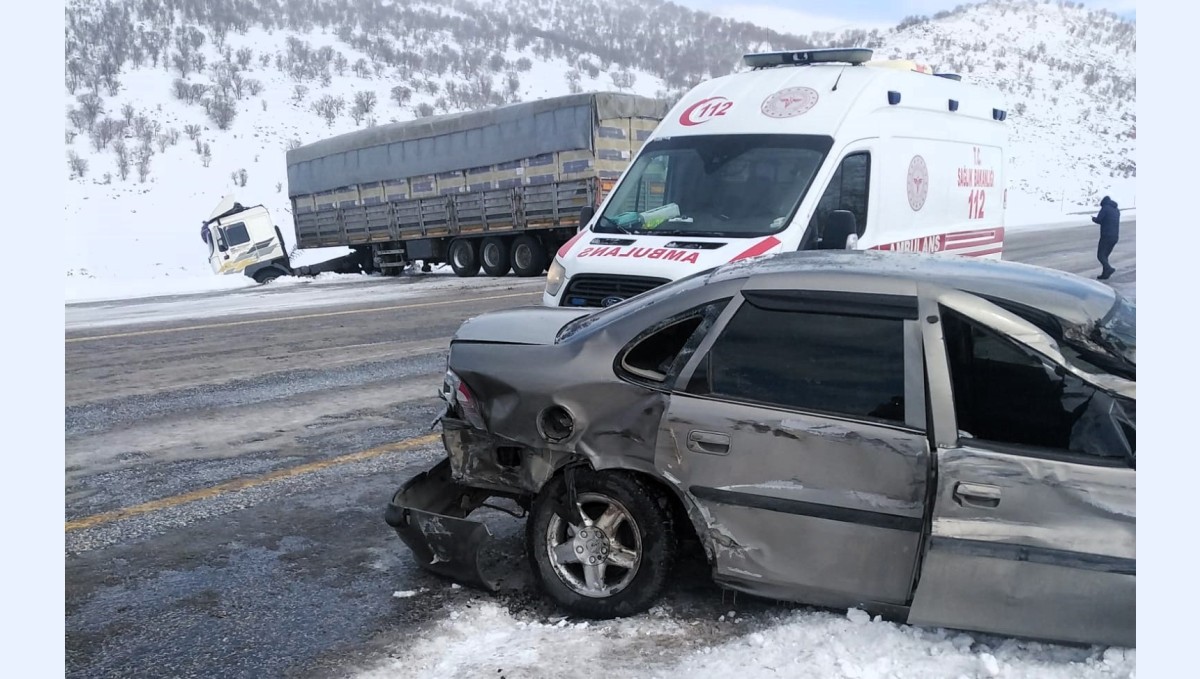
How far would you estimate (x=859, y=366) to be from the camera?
337 cm

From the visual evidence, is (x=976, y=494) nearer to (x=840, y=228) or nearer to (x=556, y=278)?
(x=840, y=228)

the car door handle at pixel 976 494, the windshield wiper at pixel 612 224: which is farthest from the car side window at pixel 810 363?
the windshield wiper at pixel 612 224

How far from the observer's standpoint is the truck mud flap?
12.9 ft

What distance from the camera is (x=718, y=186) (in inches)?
283

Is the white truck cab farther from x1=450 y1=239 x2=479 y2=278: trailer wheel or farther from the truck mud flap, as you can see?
the truck mud flap

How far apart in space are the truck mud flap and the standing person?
49.4 ft

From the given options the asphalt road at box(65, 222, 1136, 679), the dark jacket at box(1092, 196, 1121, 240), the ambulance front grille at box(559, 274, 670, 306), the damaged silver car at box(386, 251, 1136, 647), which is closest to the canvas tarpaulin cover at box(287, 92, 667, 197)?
the dark jacket at box(1092, 196, 1121, 240)

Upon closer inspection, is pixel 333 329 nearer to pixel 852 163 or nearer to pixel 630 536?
pixel 852 163

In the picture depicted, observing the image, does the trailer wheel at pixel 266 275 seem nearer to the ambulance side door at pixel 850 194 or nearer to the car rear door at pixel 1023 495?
the ambulance side door at pixel 850 194

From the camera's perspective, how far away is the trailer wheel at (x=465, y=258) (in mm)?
23078

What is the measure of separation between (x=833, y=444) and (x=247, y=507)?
137 inches

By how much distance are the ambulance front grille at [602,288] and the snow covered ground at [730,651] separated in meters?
2.89

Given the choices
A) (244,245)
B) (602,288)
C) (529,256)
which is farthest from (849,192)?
(244,245)

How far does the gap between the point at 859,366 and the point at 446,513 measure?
2.11 m
